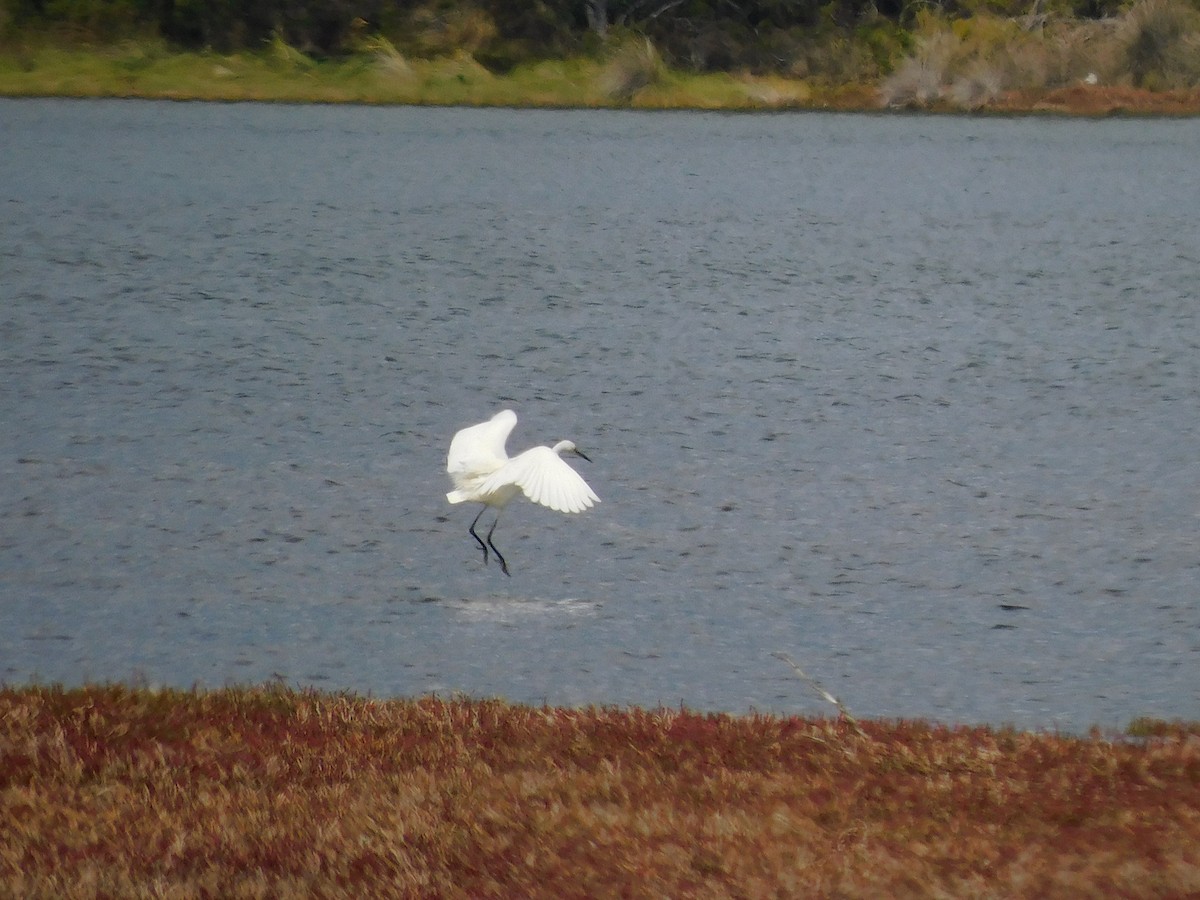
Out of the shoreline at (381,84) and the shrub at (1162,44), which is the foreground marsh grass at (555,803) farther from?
the shoreline at (381,84)

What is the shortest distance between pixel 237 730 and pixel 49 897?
1869 millimetres

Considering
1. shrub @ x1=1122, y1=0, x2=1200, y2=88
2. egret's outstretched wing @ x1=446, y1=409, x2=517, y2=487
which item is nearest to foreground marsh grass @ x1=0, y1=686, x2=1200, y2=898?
egret's outstretched wing @ x1=446, y1=409, x2=517, y2=487

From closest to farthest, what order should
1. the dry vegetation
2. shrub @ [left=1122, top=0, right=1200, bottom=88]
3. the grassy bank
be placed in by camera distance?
shrub @ [left=1122, top=0, right=1200, bottom=88]
the dry vegetation
the grassy bank

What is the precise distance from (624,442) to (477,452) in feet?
17.7

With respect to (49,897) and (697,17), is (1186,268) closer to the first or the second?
(49,897)

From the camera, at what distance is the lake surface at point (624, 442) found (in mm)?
10055

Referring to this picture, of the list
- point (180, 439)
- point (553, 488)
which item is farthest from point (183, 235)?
point (553, 488)

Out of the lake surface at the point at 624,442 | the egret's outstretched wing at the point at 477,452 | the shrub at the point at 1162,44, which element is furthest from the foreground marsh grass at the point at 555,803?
the shrub at the point at 1162,44

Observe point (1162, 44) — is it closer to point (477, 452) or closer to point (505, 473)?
point (477, 452)

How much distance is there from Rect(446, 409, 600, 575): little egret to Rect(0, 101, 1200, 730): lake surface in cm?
71

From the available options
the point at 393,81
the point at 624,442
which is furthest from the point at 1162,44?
the point at 624,442

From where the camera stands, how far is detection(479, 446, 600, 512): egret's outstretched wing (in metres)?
9.47

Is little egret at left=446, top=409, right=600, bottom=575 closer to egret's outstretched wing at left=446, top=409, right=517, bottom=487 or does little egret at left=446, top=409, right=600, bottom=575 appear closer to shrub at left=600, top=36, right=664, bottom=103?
egret's outstretched wing at left=446, top=409, right=517, bottom=487

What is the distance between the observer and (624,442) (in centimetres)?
1583
